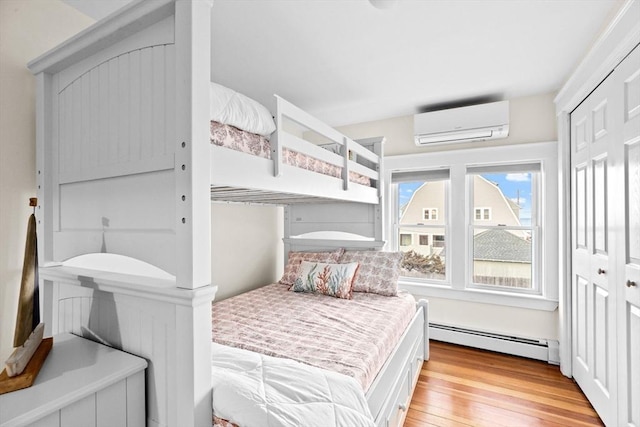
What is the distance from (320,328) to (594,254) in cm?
188

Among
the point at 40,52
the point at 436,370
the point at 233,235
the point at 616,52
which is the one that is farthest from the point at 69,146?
the point at 436,370

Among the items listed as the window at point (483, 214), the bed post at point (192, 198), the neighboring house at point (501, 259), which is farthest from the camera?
the window at point (483, 214)

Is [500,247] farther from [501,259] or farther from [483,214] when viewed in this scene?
[483,214]

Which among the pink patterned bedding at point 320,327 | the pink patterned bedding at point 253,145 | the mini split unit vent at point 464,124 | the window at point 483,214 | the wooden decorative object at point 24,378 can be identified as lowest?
the pink patterned bedding at point 320,327

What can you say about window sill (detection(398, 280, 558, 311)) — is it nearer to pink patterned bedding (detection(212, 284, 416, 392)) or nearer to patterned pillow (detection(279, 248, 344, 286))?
pink patterned bedding (detection(212, 284, 416, 392))

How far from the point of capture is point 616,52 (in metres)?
1.71

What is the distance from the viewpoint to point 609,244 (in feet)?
6.18

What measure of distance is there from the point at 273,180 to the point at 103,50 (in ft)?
2.70

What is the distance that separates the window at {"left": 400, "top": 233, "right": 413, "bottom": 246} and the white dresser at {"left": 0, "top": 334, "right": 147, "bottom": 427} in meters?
3.03

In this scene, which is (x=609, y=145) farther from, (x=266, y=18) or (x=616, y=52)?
(x=266, y=18)

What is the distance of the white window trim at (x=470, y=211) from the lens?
2.89 metres

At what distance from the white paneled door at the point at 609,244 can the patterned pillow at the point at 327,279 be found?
164 cm

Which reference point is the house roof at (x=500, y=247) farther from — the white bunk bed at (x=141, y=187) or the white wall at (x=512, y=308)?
the white bunk bed at (x=141, y=187)

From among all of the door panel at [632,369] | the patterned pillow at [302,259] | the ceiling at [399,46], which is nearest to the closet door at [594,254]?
the door panel at [632,369]
